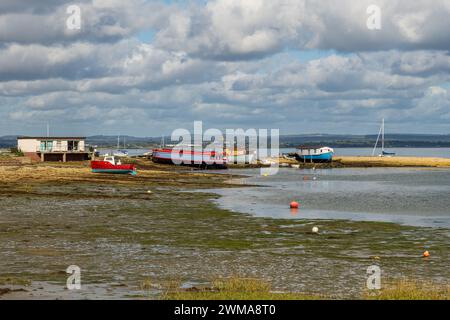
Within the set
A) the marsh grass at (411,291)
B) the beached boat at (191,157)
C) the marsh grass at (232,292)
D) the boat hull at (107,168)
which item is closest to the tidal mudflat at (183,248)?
the marsh grass at (232,292)

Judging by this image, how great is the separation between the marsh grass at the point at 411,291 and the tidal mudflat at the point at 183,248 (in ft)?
2.91

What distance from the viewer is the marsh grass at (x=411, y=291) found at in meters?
18.7

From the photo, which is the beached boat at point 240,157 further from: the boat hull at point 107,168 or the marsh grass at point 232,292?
the marsh grass at point 232,292

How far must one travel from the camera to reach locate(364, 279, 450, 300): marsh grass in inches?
736

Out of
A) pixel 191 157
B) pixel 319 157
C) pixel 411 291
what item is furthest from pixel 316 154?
pixel 411 291

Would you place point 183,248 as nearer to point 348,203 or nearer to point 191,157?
point 348,203

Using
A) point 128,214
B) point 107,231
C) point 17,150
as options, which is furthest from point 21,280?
point 17,150

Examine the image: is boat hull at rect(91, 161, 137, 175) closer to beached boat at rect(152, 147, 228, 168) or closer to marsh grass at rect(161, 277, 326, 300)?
beached boat at rect(152, 147, 228, 168)

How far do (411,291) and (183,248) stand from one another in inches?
520

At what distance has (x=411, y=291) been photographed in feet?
63.1

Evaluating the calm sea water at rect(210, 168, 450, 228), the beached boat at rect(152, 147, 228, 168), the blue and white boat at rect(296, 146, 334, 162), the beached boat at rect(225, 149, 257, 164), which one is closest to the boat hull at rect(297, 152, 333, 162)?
the blue and white boat at rect(296, 146, 334, 162)

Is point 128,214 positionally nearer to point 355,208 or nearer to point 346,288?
point 355,208

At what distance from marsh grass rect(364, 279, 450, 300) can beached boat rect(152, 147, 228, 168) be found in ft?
336
